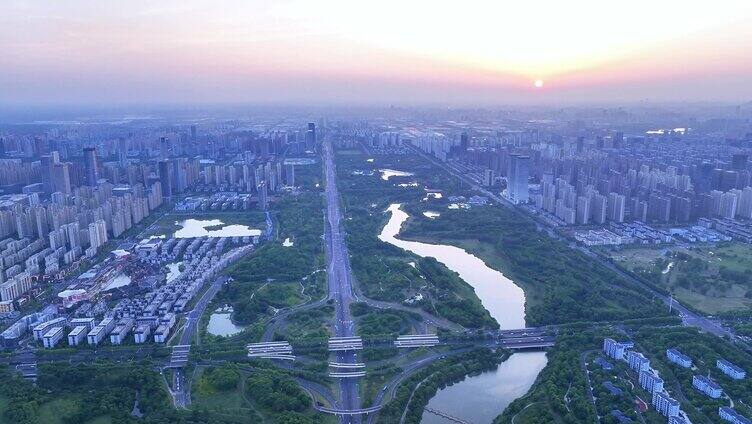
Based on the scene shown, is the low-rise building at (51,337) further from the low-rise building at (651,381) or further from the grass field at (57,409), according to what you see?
the low-rise building at (651,381)

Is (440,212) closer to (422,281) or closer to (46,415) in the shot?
(422,281)

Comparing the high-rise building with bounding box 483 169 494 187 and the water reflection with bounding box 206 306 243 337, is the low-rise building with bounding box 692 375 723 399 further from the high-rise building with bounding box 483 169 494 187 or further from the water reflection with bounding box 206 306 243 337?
the high-rise building with bounding box 483 169 494 187

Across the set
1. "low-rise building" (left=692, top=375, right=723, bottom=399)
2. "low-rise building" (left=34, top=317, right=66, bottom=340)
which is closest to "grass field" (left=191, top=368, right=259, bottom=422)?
"low-rise building" (left=34, top=317, right=66, bottom=340)

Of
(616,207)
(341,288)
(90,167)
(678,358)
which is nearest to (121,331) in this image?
(341,288)

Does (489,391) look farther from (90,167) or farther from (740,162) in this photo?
(90,167)

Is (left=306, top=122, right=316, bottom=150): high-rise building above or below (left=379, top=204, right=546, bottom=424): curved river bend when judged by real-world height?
above

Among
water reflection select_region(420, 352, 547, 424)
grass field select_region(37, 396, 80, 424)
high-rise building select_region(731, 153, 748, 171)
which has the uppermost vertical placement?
high-rise building select_region(731, 153, 748, 171)

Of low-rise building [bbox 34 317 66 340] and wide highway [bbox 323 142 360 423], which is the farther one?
low-rise building [bbox 34 317 66 340]
